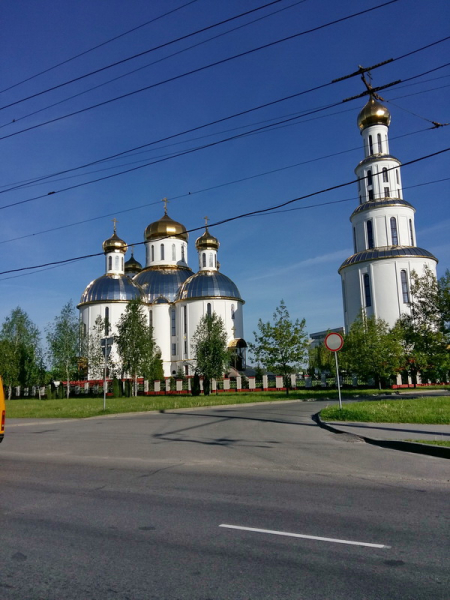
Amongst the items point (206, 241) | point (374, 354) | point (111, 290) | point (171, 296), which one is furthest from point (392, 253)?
point (111, 290)

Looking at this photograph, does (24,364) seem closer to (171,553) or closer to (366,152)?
(366,152)

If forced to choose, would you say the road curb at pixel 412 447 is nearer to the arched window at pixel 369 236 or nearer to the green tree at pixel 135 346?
→ the green tree at pixel 135 346

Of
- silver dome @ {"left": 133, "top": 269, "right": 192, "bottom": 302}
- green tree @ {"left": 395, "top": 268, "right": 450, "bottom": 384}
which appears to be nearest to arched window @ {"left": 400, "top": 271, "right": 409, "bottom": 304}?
green tree @ {"left": 395, "top": 268, "right": 450, "bottom": 384}

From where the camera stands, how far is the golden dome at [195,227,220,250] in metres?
62.5

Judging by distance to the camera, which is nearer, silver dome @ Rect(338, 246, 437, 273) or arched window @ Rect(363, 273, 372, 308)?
silver dome @ Rect(338, 246, 437, 273)

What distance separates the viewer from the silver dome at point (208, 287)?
59.7m

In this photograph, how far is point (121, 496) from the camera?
6.55 meters

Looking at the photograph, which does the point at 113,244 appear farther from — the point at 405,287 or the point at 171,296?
the point at 405,287

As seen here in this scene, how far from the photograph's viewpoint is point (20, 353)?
174ft

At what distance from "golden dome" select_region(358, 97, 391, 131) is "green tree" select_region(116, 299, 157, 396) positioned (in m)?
30.3

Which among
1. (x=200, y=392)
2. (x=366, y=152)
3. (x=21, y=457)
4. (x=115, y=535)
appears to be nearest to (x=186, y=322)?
(x=200, y=392)

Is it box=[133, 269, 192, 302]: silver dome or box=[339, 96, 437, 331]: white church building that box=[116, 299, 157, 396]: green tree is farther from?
box=[339, 96, 437, 331]: white church building

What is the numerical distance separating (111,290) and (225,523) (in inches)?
2254

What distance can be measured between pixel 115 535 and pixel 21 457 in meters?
5.98
